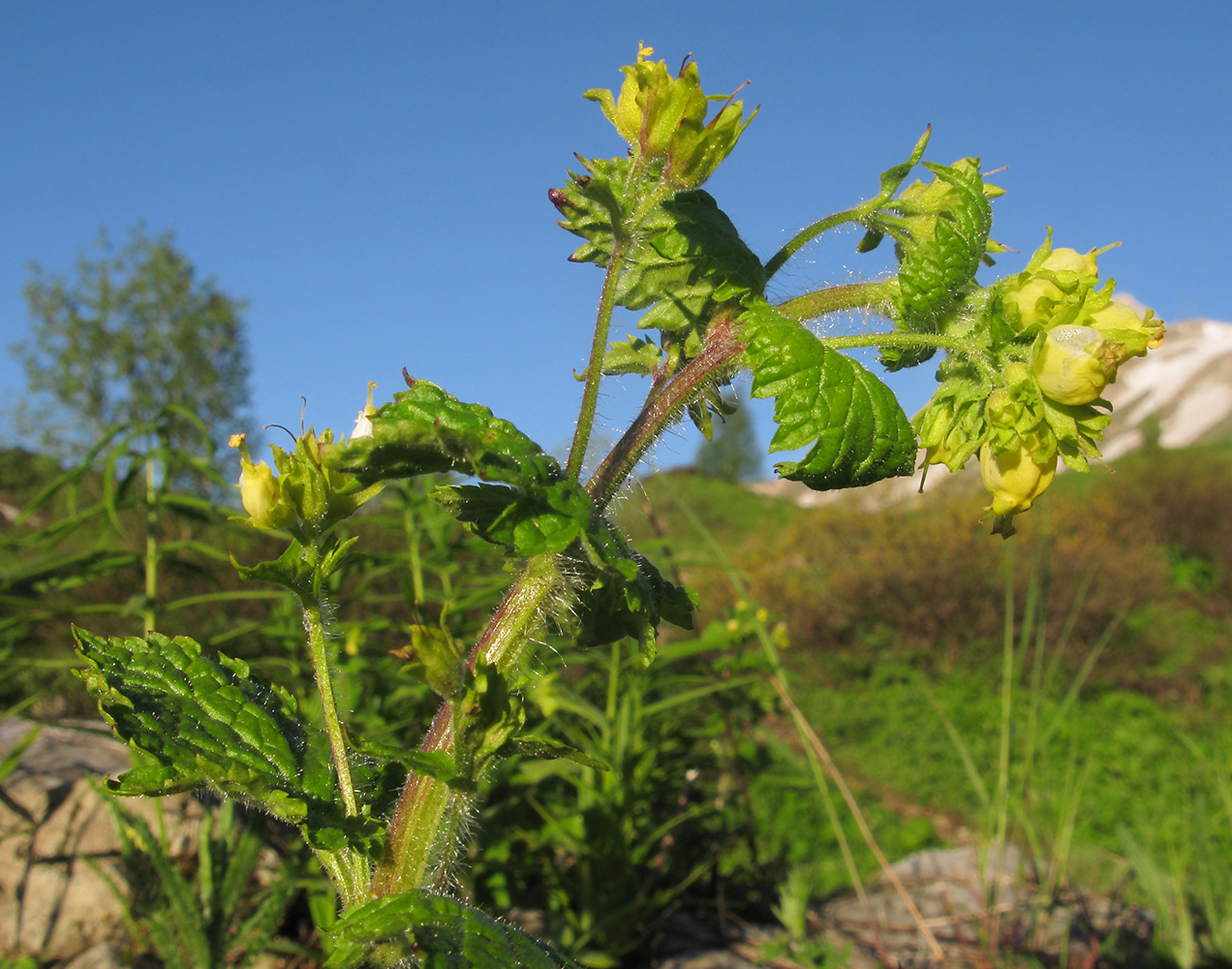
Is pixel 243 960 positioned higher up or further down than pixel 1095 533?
further down

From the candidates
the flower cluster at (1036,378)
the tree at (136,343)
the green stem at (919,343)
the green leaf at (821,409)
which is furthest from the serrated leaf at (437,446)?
the tree at (136,343)

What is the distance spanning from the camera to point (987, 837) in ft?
10.5

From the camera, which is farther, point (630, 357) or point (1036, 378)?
point (630, 357)

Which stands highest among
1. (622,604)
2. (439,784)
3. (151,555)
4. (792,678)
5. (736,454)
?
(736,454)

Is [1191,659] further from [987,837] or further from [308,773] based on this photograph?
[308,773]

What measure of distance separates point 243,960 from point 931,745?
7.26m

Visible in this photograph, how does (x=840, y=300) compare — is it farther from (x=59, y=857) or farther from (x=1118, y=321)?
(x=59, y=857)

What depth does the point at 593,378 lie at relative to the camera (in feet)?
2.51

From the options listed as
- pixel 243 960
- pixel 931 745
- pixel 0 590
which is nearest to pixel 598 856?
pixel 243 960

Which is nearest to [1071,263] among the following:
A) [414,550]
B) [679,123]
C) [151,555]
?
[679,123]

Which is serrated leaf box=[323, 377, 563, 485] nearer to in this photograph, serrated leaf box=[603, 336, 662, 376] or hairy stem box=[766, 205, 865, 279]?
serrated leaf box=[603, 336, 662, 376]

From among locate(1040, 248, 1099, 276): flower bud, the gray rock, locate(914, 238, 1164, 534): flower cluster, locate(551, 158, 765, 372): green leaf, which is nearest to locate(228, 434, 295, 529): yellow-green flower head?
locate(551, 158, 765, 372): green leaf

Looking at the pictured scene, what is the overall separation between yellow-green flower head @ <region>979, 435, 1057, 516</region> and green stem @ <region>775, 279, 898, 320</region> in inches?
7.4

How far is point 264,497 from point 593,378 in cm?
32
